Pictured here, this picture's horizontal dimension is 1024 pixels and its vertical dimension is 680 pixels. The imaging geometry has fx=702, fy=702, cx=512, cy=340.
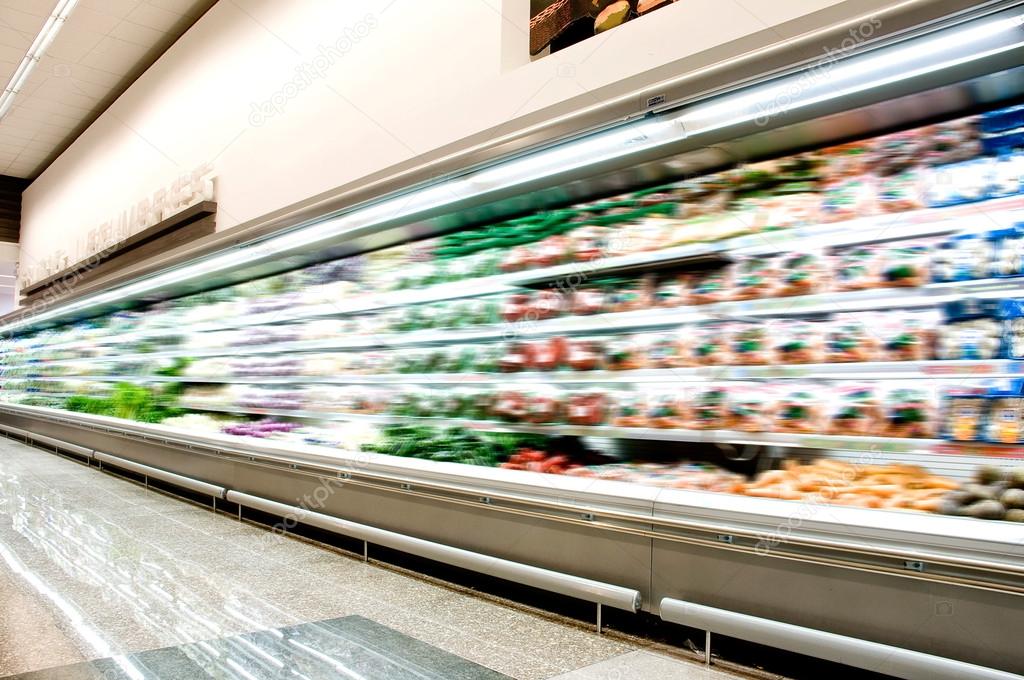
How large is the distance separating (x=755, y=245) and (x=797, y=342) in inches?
15.3

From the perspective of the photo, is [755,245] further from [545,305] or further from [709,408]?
[545,305]

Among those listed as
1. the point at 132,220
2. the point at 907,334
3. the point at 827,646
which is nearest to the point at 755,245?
the point at 907,334

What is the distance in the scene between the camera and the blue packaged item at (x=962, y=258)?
204cm

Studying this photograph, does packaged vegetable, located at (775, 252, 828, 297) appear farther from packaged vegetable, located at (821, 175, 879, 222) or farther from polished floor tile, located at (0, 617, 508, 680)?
polished floor tile, located at (0, 617, 508, 680)

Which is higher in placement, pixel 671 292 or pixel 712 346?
pixel 671 292

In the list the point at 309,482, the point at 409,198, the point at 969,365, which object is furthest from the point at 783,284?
the point at 309,482

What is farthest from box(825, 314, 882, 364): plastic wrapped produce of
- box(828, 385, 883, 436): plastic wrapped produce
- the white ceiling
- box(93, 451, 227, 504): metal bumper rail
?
the white ceiling

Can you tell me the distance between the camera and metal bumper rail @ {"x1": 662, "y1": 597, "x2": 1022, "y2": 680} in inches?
67.5

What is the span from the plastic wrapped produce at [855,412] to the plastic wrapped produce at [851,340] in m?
0.12

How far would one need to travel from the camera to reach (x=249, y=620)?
2.58m

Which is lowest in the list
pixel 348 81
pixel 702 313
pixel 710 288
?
pixel 702 313

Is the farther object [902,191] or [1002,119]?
[902,191]

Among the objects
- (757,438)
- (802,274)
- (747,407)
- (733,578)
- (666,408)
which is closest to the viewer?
(733,578)

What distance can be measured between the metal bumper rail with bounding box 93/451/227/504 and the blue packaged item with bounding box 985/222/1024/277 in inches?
170
